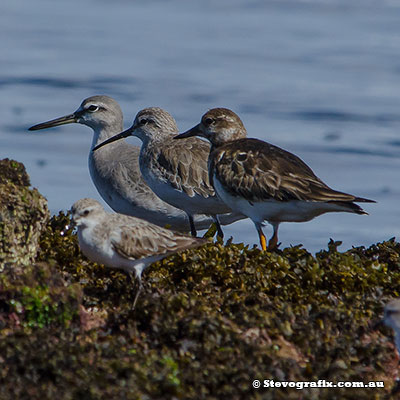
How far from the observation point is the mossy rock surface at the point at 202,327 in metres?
6.36

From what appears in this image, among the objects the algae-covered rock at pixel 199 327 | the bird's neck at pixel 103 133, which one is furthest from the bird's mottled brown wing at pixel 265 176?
the bird's neck at pixel 103 133

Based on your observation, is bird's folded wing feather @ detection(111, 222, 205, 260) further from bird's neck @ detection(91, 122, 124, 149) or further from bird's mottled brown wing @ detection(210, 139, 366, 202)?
bird's neck @ detection(91, 122, 124, 149)

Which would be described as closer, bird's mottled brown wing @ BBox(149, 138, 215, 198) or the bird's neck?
bird's mottled brown wing @ BBox(149, 138, 215, 198)

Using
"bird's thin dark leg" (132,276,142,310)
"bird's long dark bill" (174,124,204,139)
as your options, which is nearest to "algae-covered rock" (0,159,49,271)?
"bird's thin dark leg" (132,276,142,310)

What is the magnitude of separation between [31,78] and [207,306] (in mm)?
19553

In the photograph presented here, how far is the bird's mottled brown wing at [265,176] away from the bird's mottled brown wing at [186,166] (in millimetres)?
859

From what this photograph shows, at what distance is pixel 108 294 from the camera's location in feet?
27.5

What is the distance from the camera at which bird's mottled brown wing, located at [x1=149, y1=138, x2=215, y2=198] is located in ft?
37.6

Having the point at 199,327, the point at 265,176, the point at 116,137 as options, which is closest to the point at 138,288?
the point at 199,327

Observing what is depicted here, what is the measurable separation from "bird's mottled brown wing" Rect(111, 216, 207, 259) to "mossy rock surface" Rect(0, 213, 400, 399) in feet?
1.26

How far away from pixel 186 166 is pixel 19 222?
378 centimetres

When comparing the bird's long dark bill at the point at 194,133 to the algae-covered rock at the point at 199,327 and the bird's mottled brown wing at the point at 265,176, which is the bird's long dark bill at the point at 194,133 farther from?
the algae-covered rock at the point at 199,327

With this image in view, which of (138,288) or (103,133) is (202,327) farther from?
(103,133)

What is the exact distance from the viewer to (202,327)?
23.7 ft
